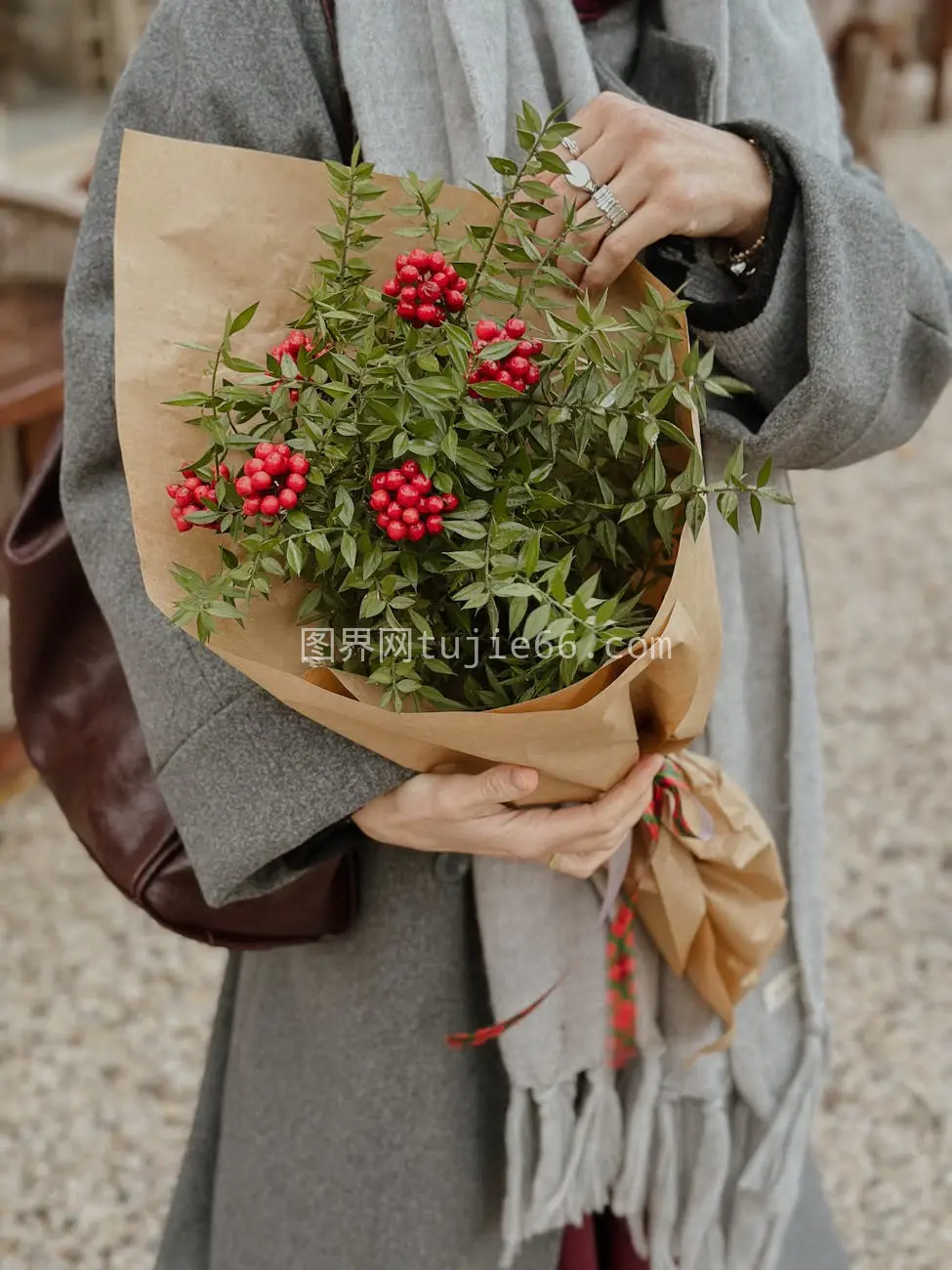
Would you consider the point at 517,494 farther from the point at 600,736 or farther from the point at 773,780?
the point at 773,780

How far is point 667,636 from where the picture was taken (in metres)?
0.56

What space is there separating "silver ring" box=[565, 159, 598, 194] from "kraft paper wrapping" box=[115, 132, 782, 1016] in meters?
0.05

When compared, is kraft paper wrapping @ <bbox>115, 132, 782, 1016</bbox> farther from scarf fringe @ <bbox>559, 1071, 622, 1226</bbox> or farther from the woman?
scarf fringe @ <bbox>559, 1071, 622, 1226</bbox>

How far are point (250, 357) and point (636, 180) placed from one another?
226mm

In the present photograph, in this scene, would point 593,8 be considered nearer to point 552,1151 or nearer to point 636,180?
point 636,180

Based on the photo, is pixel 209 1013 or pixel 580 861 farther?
pixel 209 1013

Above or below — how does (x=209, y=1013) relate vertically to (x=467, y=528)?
below

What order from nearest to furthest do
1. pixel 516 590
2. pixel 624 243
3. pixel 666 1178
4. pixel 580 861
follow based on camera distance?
pixel 516 590, pixel 624 243, pixel 580 861, pixel 666 1178

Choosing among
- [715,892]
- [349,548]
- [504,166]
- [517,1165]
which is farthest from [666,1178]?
[504,166]

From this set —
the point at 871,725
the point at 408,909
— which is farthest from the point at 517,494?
the point at 871,725

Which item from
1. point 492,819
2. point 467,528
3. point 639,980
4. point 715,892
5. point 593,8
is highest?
point 593,8

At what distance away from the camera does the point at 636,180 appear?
0.62 meters

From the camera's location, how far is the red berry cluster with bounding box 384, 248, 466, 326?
536 mm

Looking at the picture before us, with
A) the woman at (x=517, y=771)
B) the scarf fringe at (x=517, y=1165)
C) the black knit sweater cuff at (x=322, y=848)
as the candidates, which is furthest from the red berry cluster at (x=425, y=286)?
the scarf fringe at (x=517, y=1165)
